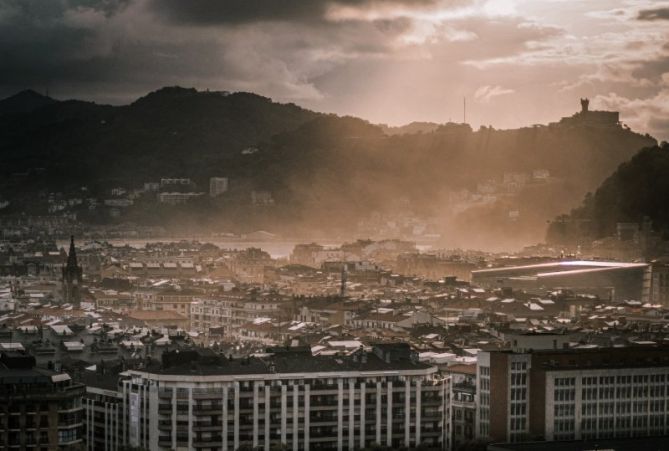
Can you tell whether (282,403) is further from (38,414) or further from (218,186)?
(218,186)

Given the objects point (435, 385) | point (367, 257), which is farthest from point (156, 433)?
point (367, 257)

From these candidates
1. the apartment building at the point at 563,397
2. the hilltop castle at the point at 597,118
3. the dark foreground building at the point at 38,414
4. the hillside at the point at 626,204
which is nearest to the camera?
the dark foreground building at the point at 38,414

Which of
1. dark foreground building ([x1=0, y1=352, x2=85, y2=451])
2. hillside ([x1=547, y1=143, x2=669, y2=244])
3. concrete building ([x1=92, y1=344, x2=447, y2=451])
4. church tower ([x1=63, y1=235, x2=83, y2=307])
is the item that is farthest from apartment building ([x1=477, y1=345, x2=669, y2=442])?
hillside ([x1=547, y1=143, x2=669, y2=244])

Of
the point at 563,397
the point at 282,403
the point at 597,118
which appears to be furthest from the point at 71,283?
the point at 597,118

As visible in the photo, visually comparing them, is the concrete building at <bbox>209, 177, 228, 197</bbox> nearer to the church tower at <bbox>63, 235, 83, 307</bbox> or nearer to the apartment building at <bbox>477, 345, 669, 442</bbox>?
the church tower at <bbox>63, 235, 83, 307</bbox>

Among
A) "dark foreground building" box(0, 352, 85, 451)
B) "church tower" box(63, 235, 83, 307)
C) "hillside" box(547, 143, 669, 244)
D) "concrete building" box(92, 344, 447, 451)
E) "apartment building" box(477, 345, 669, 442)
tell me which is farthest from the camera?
"hillside" box(547, 143, 669, 244)

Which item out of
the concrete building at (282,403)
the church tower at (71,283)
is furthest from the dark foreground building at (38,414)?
the church tower at (71,283)

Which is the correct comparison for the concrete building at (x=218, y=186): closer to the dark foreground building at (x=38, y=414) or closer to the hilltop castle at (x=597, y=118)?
the hilltop castle at (x=597, y=118)
